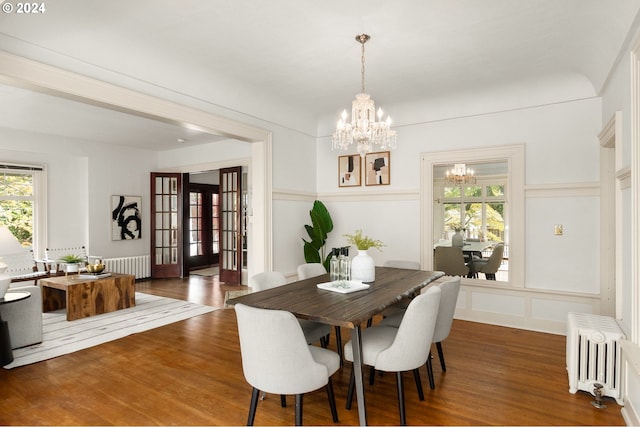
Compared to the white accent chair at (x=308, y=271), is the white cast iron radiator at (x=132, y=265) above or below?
below

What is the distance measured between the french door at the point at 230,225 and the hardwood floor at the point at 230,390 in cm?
309

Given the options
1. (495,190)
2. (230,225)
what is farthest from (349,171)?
(230,225)

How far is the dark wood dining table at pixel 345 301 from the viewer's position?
2025 millimetres

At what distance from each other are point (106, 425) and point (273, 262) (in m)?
2.71

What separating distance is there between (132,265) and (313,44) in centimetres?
600

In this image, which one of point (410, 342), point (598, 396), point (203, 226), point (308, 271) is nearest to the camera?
point (410, 342)

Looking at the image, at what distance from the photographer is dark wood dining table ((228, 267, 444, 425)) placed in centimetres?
203

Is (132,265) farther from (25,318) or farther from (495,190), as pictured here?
(495,190)

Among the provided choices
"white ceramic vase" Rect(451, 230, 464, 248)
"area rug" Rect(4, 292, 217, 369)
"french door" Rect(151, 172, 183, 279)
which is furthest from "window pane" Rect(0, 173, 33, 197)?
"white ceramic vase" Rect(451, 230, 464, 248)

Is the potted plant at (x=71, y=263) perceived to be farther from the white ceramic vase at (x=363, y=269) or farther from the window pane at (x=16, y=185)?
the white ceramic vase at (x=363, y=269)

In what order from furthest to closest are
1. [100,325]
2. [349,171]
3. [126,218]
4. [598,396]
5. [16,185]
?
1. [126,218]
2. [16,185]
3. [349,171]
4. [100,325]
5. [598,396]

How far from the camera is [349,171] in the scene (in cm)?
544

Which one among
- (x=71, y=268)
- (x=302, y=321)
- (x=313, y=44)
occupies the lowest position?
(x=302, y=321)

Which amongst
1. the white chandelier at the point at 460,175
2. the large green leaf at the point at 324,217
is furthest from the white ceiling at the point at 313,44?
the large green leaf at the point at 324,217
